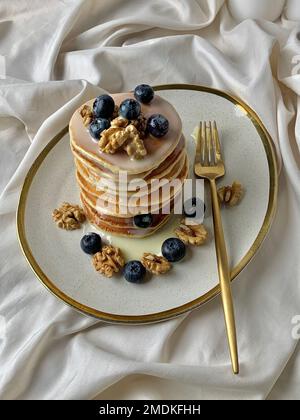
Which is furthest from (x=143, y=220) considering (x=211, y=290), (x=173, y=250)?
(x=211, y=290)

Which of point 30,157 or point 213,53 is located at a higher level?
point 213,53

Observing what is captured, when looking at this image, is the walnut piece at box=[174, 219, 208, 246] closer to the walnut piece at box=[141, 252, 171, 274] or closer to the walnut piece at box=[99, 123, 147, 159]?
the walnut piece at box=[141, 252, 171, 274]

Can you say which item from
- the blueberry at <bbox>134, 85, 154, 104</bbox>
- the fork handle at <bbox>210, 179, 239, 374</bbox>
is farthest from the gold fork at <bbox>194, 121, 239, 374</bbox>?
the blueberry at <bbox>134, 85, 154, 104</bbox>

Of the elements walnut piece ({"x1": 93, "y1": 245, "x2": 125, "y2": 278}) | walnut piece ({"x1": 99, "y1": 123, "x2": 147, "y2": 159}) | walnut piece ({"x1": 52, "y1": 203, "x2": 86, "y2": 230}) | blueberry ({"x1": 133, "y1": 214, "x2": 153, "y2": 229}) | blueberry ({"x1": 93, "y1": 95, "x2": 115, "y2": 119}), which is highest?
blueberry ({"x1": 93, "y1": 95, "x2": 115, "y2": 119})

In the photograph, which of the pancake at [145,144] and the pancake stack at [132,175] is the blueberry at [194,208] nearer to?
the pancake stack at [132,175]

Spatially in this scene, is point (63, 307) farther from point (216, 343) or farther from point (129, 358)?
point (216, 343)

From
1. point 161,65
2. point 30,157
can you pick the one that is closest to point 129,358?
point 30,157

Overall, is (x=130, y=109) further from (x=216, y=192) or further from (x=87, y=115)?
(x=216, y=192)
